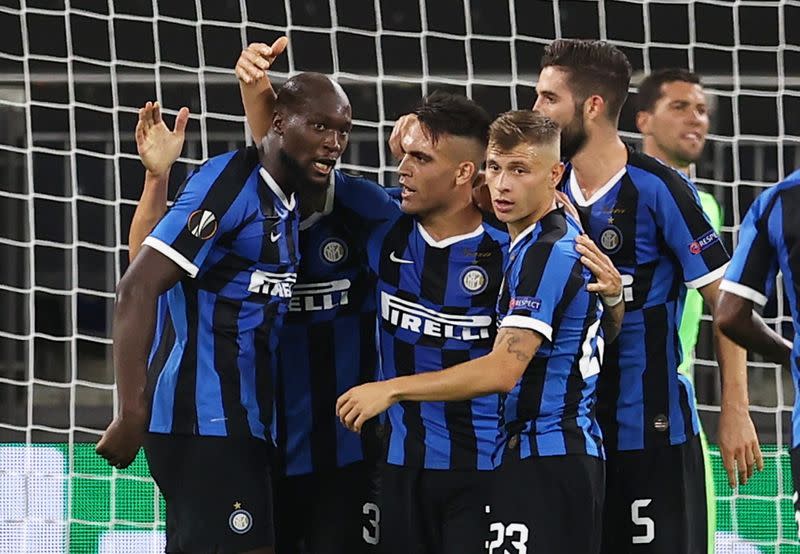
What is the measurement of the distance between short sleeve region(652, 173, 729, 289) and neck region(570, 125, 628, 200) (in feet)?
0.46

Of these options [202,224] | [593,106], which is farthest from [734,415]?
[202,224]

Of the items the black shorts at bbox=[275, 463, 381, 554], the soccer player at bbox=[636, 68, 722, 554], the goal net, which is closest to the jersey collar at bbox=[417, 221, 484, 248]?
the black shorts at bbox=[275, 463, 381, 554]

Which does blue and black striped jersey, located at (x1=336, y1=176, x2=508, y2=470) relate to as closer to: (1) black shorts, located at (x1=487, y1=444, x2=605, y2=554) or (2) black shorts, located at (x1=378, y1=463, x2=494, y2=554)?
(2) black shorts, located at (x1=378, y1=463, x2=494, y2=554)

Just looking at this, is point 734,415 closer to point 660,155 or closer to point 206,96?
point 660,155

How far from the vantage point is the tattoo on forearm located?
316cm

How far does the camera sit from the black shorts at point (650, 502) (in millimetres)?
3658

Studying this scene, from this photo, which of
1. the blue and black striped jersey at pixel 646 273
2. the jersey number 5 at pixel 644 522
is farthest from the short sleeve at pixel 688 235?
the jersey number 5 at pixel 644 522

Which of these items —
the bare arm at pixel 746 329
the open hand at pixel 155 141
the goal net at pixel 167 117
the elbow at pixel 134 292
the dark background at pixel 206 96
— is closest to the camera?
the bare arm at pixel 746 329

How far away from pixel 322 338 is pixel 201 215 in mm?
571

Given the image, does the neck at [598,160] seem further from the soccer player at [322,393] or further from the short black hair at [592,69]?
the soccer player at [322,393]

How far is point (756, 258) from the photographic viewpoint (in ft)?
9.70

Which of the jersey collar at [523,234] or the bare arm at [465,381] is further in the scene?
the jersey collar at [523,234]

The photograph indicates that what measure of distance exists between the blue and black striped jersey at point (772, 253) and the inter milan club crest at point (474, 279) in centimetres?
69

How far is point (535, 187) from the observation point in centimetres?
334
